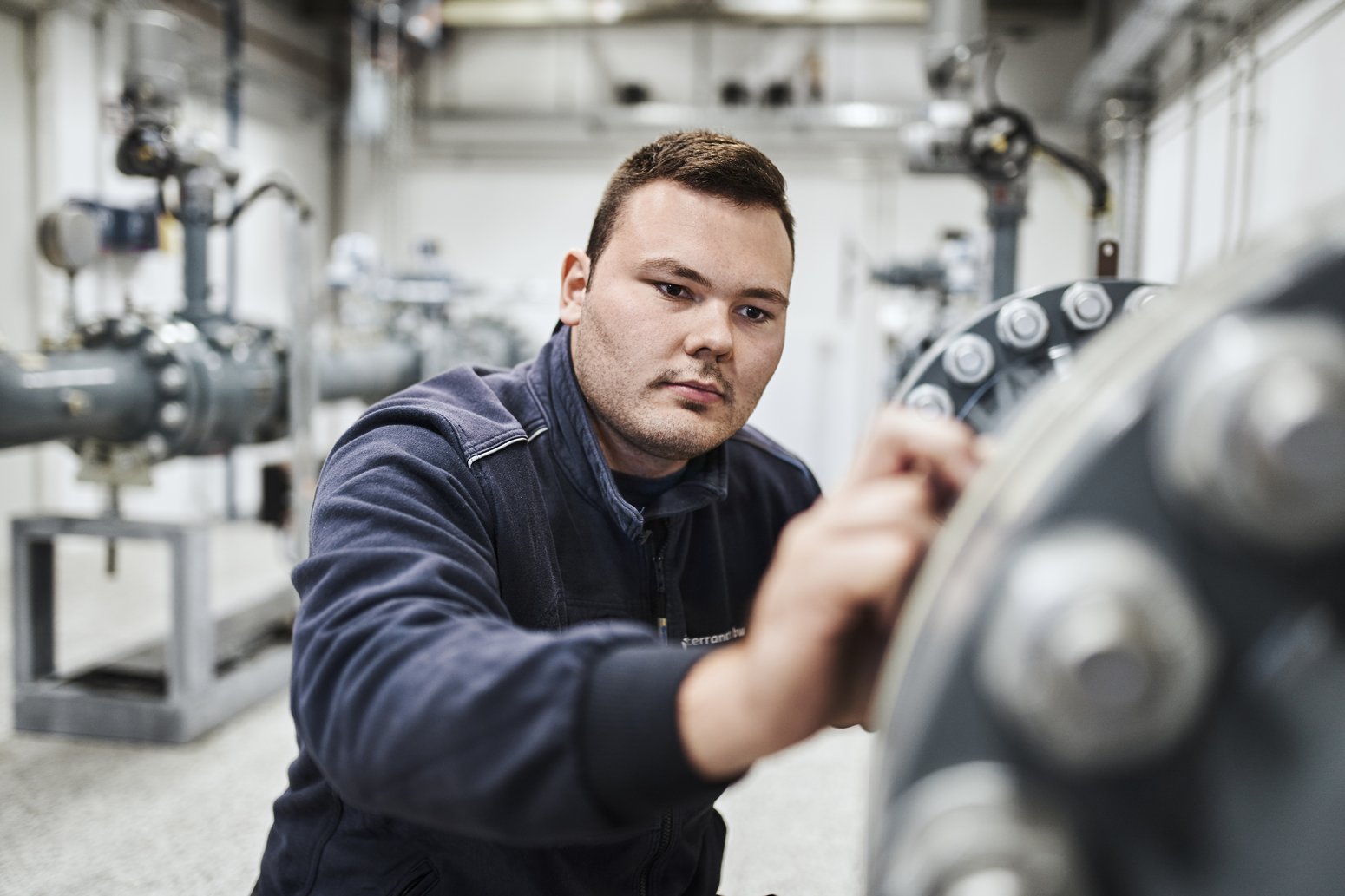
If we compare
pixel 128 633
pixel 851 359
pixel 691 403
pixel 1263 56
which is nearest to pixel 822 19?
pixel 851 359

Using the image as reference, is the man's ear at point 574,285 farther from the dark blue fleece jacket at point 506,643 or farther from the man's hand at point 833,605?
the man's hand at point 833,605

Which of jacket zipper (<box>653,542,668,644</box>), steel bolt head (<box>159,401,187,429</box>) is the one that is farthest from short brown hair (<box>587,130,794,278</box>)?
steel bolt head (<box>159,401,187,429</box>)

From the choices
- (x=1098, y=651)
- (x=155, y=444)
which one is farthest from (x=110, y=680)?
(x=1098, y=651)

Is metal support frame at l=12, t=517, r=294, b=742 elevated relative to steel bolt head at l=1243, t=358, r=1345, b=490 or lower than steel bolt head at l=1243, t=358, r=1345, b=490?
lower

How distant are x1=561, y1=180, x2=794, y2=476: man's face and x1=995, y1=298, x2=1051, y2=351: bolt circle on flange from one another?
213 mm

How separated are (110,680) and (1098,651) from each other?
2.87 metres

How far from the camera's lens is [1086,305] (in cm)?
89

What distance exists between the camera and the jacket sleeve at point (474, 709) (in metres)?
0.49

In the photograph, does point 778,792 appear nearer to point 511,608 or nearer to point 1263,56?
point 511,608

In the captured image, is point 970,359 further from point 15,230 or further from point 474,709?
point 15,230

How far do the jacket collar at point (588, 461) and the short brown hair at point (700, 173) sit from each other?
0.39 ft

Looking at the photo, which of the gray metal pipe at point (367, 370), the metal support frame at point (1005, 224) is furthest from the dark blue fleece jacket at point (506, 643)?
the gray metal pipe at point (367, 370)

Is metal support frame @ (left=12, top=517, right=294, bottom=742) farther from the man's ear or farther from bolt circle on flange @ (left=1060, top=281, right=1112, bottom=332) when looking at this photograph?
bolt circle on flange @ (left=1060, top=281, right=1112, bottom=332)

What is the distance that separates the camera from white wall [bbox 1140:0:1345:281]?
2.87m
